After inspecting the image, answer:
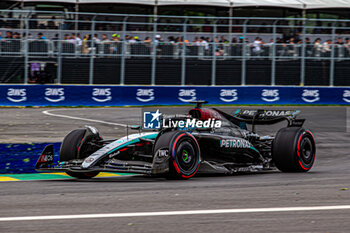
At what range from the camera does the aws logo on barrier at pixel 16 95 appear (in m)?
22.0

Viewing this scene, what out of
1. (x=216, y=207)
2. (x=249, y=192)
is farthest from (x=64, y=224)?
(x=249, y=192)

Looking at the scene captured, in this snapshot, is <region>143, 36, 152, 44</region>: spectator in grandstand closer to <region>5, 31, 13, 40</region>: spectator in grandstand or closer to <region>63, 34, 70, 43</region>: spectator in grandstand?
<region>63, 34, 70, 43</region>: spectator in grandstand

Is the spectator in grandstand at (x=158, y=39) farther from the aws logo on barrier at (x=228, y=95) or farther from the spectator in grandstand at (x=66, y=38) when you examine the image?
the spectator in grandstand at (x=66, y=38)

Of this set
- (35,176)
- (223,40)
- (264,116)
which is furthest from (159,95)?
(35,176)

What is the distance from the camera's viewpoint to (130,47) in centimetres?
2338

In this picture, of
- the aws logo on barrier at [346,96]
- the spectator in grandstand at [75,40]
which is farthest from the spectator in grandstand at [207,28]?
the aws logo on barrier at [346,96]

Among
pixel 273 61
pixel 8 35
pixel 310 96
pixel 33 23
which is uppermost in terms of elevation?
pixel 33 23

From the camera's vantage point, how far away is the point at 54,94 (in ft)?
74.4

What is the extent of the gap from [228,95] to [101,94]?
509cm

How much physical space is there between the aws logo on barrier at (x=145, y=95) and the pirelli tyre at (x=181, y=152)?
15332 millimetres

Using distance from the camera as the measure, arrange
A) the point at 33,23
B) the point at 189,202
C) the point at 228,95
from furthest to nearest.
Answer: the point at 228,95, the point at 33,23, the point at 189,202

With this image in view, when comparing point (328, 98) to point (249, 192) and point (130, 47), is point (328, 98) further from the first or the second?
point (249, 192)

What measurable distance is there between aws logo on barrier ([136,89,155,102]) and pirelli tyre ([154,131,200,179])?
604 inches

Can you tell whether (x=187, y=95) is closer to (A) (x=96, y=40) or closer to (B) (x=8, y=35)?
(A) (x=96, y=40)
